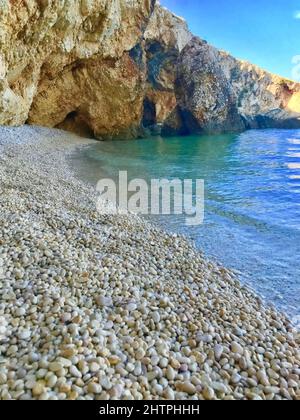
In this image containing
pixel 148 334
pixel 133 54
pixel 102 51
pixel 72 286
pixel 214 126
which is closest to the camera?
pixel 148 334

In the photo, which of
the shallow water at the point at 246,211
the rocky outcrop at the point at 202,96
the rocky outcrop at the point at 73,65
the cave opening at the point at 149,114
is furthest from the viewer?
the rocky outcrop at the point at 202,96

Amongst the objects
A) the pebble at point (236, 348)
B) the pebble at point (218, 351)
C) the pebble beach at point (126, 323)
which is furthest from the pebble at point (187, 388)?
the pebble at point (236, 348)

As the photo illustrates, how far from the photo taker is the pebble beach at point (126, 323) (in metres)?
3.19

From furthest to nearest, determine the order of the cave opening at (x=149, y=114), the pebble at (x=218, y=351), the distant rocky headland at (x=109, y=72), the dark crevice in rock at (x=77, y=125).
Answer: the cave opening at (x=149, y=114), the dark crevice in rock at (x=77, y=125), the distant rocky headland at (x=109, y=72), the pebble at (x=218, y=351)

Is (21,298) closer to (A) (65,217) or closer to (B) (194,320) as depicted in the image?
(B) (194,320)

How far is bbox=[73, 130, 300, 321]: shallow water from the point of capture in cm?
635

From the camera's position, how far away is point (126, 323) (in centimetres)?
417

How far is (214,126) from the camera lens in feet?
149

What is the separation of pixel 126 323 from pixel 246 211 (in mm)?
7206

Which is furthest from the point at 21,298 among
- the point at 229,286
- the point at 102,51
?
the point at 102,51

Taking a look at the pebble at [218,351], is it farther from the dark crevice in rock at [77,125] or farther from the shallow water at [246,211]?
the dark crevice in rock at [77,125]

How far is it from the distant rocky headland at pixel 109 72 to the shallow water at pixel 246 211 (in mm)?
7468

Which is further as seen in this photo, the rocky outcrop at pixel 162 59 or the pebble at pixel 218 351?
→ the rocky outcrop at pixel 162 59

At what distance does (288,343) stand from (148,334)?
75.7 inches
